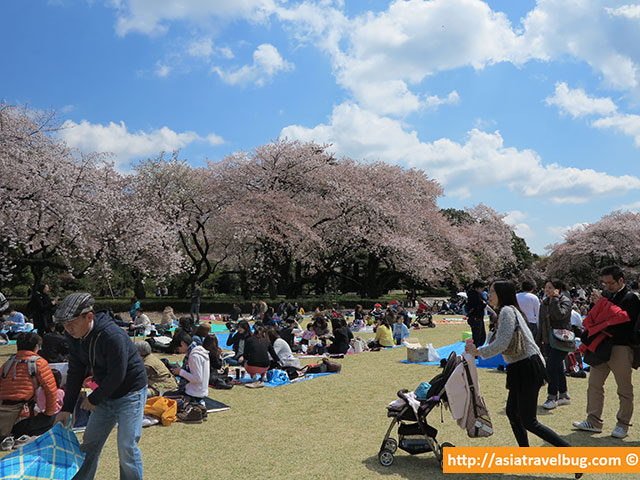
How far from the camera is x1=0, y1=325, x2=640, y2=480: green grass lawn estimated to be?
4.57m

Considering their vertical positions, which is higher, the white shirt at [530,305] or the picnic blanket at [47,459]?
the white shirt at [530,305]

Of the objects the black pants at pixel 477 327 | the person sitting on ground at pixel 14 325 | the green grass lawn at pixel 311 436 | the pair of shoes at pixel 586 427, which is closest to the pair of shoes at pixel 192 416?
the green grass lawn at pixel 311 436

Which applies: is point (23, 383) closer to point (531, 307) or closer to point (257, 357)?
point (257, 357)

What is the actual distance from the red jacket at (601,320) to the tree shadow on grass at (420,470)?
1.67 m

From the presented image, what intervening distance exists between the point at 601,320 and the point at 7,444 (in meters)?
6.54

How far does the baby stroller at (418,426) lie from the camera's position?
4.54 meters

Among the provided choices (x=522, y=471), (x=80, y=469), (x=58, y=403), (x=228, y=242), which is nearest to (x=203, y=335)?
(x=58, y=403)

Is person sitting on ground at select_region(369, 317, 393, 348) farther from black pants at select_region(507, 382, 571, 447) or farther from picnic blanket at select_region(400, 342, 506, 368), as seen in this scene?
black pants at select_region(507, 382, 571, 447)

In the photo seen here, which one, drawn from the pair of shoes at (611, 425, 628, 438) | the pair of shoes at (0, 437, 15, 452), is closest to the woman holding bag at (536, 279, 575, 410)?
the pair of shoes at (611, 425, 628, 438)

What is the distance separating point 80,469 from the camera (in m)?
3.47

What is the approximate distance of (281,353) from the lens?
995cm

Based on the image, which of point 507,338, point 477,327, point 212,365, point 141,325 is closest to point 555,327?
point 507,338

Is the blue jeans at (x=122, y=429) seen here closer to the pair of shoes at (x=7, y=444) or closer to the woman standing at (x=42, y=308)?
the pair of shoes at (x=7, y=444)

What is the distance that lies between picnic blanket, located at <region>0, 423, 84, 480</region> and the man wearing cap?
107mm
